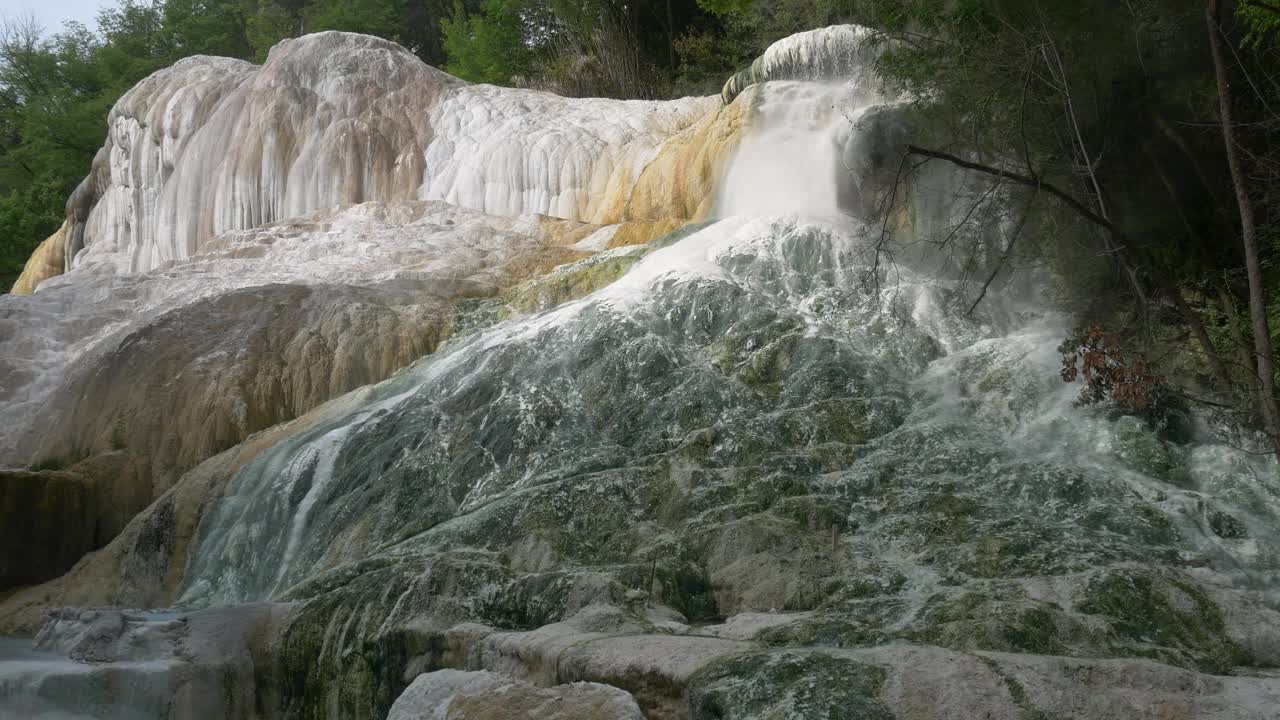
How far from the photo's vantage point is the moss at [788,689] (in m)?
4.25

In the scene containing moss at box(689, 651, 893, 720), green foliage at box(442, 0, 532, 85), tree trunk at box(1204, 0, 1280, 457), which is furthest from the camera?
green foliage at box(442, 0, 532, 85)

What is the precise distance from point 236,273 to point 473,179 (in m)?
4.36

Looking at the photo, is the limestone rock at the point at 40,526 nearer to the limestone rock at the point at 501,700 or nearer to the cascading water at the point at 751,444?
the cascading water at the point at 751,444

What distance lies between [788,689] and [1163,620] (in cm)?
254

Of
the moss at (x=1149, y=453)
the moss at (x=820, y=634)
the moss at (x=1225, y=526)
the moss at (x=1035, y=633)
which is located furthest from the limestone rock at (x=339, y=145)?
the moss at (x=1035, y=633)

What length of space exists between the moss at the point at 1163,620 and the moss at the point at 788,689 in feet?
5.94

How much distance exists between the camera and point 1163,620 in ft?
19.1

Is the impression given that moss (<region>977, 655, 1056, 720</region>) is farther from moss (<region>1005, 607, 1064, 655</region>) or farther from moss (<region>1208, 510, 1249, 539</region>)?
moss (<region>1208, 510, 1249, 539</region>)

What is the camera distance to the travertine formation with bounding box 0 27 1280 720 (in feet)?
18.0

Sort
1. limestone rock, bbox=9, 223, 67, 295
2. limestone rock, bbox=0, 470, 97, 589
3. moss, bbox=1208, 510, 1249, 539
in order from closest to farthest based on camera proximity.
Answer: moss, bbox=1208, 510, 1249, 539, limestone rock, bbox=0, 470, 97, 589, limestone rock, bbox=9, 223, 67, 295

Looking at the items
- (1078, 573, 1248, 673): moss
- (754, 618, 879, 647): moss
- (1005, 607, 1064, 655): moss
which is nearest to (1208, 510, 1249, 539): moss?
(1078, 573, 1248, 673): moss

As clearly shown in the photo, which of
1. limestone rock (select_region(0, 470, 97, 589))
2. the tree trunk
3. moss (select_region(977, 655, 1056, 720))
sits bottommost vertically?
Result: limestone rock (select_region(0, 470, 97, 589))

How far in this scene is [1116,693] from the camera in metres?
4.07

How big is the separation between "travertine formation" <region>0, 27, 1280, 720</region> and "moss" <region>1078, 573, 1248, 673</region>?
2cm
